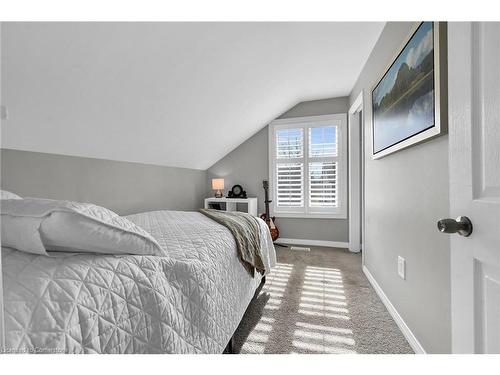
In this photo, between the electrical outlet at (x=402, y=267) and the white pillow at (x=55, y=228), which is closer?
the white pillow at (x=55, y=228)

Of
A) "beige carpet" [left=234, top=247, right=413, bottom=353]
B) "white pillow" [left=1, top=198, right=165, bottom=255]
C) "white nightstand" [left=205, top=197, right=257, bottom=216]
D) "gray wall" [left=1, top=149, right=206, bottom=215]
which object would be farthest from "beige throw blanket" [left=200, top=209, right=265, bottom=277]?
"white nightstand" [left=205, top=197, right=257, bottom=216]

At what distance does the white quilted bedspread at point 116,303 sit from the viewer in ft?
1.77

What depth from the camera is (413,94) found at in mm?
1437

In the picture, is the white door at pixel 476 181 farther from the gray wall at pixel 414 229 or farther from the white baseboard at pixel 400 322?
the white baseboard at pixel 400 322

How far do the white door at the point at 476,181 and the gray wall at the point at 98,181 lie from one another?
236 centimetres

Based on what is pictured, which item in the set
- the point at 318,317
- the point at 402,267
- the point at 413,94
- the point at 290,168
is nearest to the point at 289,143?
the point at 290,168

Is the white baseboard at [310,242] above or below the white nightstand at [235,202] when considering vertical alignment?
below

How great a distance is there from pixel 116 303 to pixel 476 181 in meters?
1.04

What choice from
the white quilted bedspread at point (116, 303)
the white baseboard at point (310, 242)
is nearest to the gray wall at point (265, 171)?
the white baseboard at point (310, 242)

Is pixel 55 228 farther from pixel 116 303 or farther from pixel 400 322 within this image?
pixel 400 322
